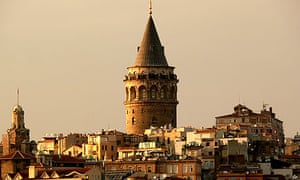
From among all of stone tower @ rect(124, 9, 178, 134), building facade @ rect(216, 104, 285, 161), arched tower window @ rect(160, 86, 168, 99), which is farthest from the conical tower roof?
building facade @ rect(216, 104, 285, 161)

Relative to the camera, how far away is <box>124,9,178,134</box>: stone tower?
174m

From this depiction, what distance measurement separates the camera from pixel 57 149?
177m

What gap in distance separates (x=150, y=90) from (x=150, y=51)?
3816 mm

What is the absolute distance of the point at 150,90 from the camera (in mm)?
173875

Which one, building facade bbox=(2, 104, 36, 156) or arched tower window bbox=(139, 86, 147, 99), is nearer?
building facade bbox=(2, 104, 36, 156)

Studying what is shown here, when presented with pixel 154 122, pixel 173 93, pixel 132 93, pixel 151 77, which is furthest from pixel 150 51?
pixel 154 122

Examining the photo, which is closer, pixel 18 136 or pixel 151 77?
pixel 18 136

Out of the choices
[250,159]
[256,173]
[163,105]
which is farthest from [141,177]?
[163,105]

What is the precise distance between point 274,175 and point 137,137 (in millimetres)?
25446

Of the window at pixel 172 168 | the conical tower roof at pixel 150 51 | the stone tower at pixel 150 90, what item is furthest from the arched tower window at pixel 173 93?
the window at pixel 172 168

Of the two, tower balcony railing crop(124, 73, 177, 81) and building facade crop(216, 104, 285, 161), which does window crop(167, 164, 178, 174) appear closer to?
building facade crop(216, 104, 285, 161)

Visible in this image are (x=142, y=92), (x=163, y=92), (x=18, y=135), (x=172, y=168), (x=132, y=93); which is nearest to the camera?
(x=172, y=168)

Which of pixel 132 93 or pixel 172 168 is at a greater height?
pixel 132 93

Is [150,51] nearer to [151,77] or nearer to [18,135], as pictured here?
[151,77]
